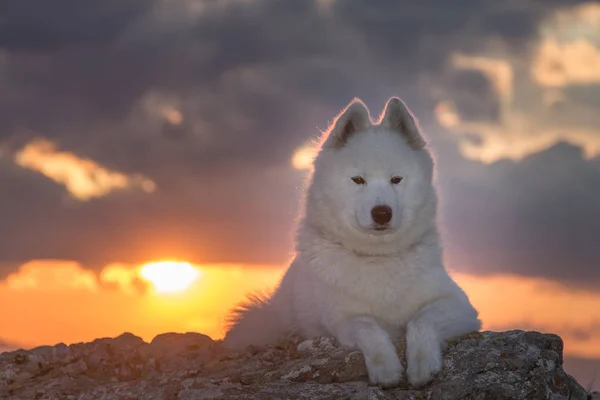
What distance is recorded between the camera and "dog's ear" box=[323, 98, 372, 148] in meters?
8.04

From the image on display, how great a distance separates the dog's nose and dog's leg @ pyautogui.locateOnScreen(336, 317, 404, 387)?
103 centimetres

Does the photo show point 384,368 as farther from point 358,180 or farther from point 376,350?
point 358,180

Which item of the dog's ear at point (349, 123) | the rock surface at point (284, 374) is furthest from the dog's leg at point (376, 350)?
the dog's ear at point (349, 123)

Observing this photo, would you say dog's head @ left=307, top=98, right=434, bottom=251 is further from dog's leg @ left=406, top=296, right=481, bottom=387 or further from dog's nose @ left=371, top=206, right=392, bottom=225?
dog's leg @ left=406, top=296, right=481, bottom=387

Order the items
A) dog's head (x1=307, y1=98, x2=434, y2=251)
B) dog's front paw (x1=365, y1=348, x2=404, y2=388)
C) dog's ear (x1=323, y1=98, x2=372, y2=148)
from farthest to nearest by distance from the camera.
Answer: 1. dog's ear (x1=323, y1=98, x2=372, y2=148)
2. dog's head (x1=307, y1=98, x2=434, y2=251)
3. dog's front paw (x1=365, y1=348, x2=404, y2=388)

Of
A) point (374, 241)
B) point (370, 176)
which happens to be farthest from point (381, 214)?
point (374, 241)

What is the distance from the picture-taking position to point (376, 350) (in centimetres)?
691

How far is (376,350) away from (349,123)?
102 inches

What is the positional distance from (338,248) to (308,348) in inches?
44.6

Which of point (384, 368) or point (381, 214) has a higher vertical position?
point (381, 214)

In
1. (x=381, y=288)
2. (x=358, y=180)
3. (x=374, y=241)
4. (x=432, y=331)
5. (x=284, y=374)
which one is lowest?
(x=284, y=374)

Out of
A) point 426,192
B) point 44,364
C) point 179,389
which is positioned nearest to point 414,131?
point 426,192

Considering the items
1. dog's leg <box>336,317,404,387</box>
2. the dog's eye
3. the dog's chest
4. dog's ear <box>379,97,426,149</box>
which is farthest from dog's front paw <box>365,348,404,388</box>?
dog's ear <box>379,97,426,149</box>

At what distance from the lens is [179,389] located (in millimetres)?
7102
